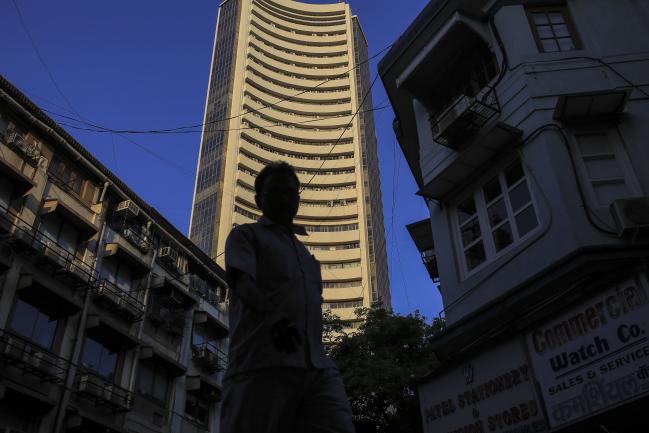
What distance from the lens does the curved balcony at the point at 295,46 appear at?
87438 mm

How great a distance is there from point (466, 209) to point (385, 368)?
26.5 ft

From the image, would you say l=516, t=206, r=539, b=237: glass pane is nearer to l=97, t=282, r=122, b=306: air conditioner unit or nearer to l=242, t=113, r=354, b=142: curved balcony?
l=97, t=282, r=122, b=306: air conditioner unit

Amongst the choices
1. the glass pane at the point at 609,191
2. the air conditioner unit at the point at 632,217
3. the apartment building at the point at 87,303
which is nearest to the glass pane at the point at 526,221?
the glass pane at the point at 609,191

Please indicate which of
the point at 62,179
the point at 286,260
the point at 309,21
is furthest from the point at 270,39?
the point at 286,260

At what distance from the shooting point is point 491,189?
11.7 m

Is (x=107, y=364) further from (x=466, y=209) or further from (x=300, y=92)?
(x=300, y=92)

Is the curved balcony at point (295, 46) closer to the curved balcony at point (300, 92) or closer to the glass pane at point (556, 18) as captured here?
the curved balcony at point (300, 92)

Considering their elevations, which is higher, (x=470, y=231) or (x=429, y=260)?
(x=429, y=260)

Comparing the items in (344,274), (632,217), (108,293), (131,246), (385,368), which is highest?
(344,274)

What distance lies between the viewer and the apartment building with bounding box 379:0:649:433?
25.4ft

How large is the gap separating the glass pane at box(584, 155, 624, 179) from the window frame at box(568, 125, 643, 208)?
60mm

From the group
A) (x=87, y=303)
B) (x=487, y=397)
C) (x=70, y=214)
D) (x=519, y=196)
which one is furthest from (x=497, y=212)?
(x=70, y=214)

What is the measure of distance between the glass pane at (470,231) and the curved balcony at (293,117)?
222ft

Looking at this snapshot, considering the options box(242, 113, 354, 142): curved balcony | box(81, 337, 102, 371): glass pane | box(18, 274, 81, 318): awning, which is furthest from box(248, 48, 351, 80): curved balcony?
box(18, 274, 81, 318): awning
